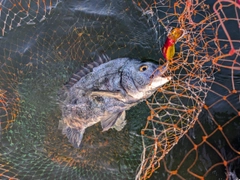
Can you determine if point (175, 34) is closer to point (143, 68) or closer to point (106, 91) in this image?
point (143, 68)

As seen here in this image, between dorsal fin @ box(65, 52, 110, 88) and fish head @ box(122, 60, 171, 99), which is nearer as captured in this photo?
fish head @ box(122, 60, 171, 99)

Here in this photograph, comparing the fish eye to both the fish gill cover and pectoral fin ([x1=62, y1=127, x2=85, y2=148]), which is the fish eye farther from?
pectoral fin ([x1=62, y1=127, x2=85, y2=148])

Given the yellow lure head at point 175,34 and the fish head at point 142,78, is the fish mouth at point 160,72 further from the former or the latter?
the yellow lure head at point 175,34

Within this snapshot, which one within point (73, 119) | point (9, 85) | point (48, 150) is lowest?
point (48, 150)

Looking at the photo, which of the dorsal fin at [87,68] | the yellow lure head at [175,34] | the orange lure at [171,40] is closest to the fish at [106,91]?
the dorsal fin at [87,68]

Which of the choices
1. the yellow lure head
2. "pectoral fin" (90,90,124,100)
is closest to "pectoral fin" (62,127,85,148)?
"pectoral fin" (90,90,124,100)

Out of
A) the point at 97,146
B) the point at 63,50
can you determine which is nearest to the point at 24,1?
the point at 63,50

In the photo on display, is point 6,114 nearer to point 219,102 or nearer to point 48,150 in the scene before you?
point 48,150
